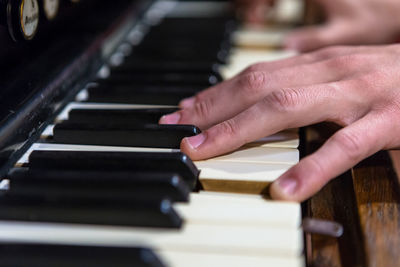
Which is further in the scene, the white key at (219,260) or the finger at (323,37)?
the finger at (323,37)

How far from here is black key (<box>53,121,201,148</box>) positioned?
1.01 m

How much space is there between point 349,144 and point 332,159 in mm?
45

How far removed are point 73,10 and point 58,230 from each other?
89 cm

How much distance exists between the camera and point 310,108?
3.19 feet

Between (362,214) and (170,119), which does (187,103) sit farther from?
(362,214)

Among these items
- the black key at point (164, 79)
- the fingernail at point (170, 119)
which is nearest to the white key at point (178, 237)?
the fingernail at point (170, 119)

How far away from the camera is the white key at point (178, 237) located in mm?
702

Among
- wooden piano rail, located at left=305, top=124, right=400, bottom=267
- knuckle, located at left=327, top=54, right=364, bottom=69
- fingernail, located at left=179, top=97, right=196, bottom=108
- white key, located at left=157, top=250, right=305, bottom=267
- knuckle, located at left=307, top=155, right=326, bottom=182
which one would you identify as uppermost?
knuckle, located at left=327, top=54, right=364, bottom=69

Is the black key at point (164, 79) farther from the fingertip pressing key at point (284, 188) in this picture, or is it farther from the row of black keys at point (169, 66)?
the fingertip pressing key at point (284, 188)

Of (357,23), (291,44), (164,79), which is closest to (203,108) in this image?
(164,79)

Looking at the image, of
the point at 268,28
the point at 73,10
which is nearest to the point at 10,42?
the point at 73,10

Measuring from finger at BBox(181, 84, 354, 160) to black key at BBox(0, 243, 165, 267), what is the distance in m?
0.32

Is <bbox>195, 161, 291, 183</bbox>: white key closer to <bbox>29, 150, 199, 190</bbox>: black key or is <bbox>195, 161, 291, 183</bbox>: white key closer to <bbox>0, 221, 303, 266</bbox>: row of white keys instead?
<bbox>29, 150, 199, 190</bbox>: black key

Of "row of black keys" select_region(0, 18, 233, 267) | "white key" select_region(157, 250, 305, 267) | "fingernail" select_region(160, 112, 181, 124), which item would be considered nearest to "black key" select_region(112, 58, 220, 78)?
"row of black keys" select_region(0, 18, 233, 267)
